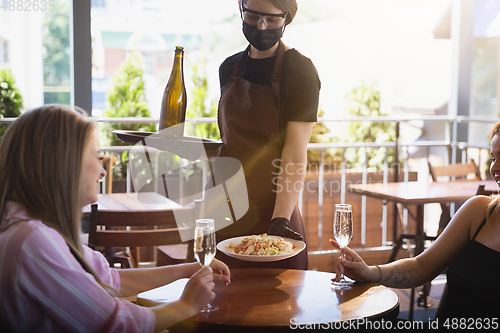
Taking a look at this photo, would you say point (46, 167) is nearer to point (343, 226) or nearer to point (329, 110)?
point (343, 226)

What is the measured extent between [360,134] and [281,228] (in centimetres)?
448

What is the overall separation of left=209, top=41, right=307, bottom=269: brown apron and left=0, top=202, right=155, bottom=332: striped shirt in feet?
2.47

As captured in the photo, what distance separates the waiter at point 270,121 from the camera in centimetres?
168

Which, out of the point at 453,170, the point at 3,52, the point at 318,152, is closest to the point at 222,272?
the point at 453,170

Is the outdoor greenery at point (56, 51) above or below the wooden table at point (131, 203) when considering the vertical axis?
above

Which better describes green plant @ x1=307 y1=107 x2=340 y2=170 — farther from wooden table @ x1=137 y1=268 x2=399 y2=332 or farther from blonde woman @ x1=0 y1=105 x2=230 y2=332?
blonde woman @ x1=0 y1=105 x2=230 y2=332

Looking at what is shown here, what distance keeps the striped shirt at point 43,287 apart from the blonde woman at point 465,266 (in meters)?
0.75

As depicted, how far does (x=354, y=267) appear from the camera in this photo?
148 centimetres

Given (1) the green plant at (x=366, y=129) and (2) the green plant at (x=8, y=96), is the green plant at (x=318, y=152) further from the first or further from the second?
(2) the green plant at (x=8, y=96)

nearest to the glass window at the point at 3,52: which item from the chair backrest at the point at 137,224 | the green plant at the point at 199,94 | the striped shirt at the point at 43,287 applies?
the green plant at the point at 199,94

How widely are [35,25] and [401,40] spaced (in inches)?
254

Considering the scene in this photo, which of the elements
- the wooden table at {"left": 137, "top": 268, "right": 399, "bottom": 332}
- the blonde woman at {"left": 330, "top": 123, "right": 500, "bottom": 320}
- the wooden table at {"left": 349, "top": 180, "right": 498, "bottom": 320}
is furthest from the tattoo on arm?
the wooden table at {"left": 349, "top": 180, "right": 498, "bottom": 320}

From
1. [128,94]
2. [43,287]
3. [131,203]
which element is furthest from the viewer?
[128,94]

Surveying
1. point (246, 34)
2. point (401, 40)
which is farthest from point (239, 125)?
point (401, 40)
